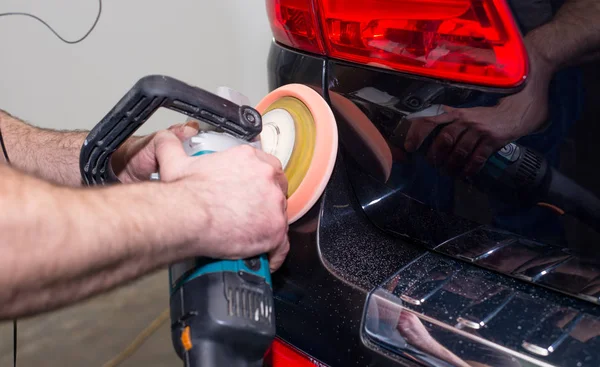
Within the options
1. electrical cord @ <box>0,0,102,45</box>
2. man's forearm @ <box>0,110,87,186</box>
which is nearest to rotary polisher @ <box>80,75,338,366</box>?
man's forearm @ <box>0,110,87,186</box>

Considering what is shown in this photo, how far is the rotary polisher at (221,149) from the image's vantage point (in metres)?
0.72

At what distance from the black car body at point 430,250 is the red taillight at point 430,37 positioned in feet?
Answer: 0.04

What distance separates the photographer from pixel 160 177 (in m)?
0.83

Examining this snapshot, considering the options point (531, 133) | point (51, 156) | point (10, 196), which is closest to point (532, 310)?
point (531, 133)

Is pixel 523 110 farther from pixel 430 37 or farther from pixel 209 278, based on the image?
pixel 209 278

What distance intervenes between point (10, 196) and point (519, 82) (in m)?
0.61

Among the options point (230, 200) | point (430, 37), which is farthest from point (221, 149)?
point (430, 37)

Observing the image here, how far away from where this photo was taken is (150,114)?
0.78 m

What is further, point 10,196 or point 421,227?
point 421,227

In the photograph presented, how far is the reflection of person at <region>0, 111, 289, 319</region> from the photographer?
0.60 meters

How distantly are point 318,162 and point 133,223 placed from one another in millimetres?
313

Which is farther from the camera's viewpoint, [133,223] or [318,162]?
[318,162]

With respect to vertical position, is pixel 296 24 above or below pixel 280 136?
above

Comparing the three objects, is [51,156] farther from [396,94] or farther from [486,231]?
[486,231]
